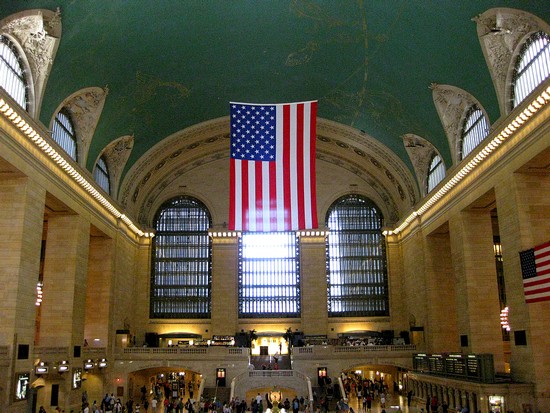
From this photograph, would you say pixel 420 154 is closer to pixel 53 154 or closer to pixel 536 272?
pixel 536 272

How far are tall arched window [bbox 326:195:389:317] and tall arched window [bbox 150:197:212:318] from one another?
862cm

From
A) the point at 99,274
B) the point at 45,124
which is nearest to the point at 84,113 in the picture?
the point at 45,124

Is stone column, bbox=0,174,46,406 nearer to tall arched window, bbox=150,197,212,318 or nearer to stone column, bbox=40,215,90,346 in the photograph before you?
stone column, bbox=40,215,90,346

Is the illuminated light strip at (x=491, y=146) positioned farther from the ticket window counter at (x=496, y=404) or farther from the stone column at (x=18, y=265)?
the stone column at (x=18, y=265)

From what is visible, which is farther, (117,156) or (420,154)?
(420,154)

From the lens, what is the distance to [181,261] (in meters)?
40.6

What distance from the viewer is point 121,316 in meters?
34.6

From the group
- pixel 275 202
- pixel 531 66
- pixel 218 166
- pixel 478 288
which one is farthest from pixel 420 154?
pixel 275 202

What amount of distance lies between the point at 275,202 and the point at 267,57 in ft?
32.8

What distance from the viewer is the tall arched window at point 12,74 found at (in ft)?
65.9

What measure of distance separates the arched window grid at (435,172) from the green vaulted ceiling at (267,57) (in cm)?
188

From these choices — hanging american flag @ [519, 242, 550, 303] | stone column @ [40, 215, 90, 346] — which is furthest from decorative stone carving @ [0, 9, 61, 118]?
hanging american flag @ [519, 242, 550, 303]

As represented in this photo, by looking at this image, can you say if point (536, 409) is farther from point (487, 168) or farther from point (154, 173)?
point (154, 173)

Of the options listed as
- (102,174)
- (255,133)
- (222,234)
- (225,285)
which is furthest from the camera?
(222,234)
